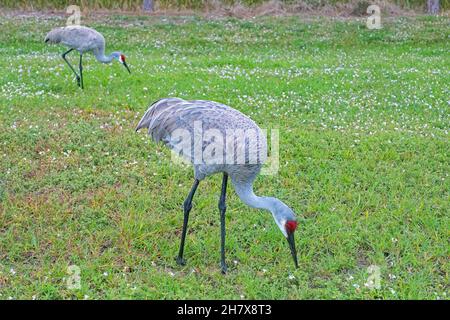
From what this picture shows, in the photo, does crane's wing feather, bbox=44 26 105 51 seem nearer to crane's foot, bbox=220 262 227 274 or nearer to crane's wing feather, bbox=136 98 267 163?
crane's wing feather, bbox=136 98 267 163

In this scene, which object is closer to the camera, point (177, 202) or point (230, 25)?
point (177, 202)

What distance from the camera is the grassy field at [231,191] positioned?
4.82 meters

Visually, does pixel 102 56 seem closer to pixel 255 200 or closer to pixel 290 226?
pixel 255 200

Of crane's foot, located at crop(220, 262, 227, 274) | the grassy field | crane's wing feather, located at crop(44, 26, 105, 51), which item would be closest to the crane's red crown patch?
the grassy field

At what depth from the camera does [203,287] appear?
4.65 meters

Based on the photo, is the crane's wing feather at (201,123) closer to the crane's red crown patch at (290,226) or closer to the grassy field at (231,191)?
the crane's red crown patch at (290,226)

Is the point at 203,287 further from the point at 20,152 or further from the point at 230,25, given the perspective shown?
the point at 230,25

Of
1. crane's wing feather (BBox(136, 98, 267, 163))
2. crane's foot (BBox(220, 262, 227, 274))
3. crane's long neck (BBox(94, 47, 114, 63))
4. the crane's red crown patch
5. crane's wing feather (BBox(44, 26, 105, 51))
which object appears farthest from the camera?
crane's long neck (BBox(94, 47, 114, 63))

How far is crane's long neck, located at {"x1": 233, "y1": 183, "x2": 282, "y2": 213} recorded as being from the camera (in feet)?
15.1

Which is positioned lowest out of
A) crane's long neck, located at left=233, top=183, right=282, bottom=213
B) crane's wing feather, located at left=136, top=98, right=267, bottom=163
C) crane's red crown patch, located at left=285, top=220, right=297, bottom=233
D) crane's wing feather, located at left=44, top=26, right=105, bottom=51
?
crane's red crown patch, located at left=285, top=220, right=297, bottom=233

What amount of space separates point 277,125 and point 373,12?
13208mm

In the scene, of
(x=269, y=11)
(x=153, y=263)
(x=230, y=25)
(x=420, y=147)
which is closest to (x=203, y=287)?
(x=153, y=263)

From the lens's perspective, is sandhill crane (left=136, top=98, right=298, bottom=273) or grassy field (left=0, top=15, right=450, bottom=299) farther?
grassy field (left=0, top=15, right=450, bottom=299)

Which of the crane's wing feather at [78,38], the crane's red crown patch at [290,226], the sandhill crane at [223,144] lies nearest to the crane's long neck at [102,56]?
the crane's wing feather at [78,38]
